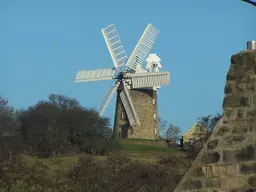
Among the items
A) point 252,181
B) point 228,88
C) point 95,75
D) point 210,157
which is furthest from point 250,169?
point 95,75

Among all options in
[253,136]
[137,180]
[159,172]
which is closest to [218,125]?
[253,136]

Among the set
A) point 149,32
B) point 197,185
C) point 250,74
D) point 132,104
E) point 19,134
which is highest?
point 149,32

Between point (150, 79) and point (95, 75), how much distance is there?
526 cm

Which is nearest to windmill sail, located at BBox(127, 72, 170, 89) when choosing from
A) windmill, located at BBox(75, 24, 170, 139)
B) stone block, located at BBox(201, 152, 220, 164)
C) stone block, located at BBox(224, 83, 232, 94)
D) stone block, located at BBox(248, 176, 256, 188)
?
windmill, located at BBox(75, 24, 170, 139)

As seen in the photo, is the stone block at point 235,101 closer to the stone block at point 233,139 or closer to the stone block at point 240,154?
the stone block at point 233,139

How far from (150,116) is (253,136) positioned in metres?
59.7

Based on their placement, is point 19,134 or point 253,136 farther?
point 19,134

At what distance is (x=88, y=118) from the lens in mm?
54312

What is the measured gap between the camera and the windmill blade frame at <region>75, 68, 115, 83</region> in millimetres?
61906

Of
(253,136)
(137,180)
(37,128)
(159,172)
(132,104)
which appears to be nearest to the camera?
(253,136)

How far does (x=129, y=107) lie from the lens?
62531 millimetres

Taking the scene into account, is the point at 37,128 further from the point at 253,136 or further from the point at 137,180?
the point at 253,136

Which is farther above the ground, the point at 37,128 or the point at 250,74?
the point at 37,128

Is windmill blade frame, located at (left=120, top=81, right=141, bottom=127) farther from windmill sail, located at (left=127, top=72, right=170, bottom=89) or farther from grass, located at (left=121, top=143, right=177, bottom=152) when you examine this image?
grass, located at (left=121, top=143, right=177, bottom=152)
